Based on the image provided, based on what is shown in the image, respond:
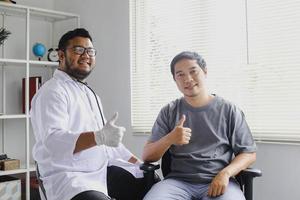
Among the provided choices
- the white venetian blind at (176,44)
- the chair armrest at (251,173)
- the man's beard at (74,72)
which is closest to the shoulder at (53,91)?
the man's beard at (74,72)

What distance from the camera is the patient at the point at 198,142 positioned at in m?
1.71

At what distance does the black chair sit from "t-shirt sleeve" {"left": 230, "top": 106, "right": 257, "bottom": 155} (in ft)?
0.43

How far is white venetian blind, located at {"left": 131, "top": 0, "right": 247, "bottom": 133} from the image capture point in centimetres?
235

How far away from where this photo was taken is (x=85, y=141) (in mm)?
1516

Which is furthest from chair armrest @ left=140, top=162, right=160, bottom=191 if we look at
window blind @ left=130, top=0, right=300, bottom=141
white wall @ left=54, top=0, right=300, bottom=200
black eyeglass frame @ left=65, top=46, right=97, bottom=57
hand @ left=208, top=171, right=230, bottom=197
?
white wall @ left=54, top=0, right=300, bottom=200

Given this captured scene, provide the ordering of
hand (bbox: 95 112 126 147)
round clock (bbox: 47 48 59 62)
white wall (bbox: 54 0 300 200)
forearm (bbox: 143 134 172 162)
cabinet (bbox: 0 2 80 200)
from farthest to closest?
round clock (bbox: 47 48 59 62) → cabinet (bbox: 0 2 80 200) → white wall (bbox: 54 0 300 200) → forearm (bbox: 143 134 172 162) → hand (bbox: 95 112 126 147)

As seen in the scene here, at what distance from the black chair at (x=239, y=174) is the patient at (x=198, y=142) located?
31 mm

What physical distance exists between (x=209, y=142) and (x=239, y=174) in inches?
8.8

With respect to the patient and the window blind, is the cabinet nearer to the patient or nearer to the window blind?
the window blind

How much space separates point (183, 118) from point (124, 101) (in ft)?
4.11

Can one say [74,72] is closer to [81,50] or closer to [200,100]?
[81,50]

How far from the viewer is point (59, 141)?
1.53 meters

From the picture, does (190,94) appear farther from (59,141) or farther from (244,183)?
(59,141)

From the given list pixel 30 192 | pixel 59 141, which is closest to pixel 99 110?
pixel 59 141
